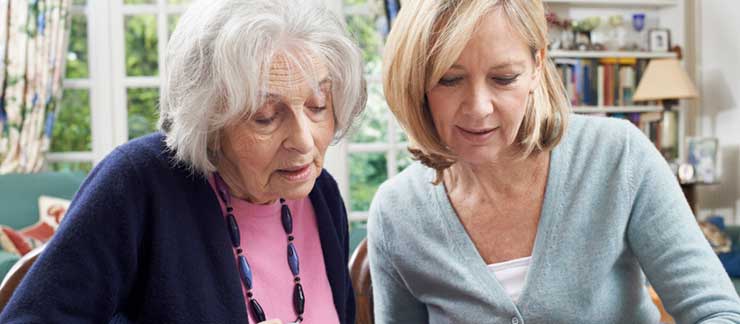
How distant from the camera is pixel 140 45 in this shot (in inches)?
213

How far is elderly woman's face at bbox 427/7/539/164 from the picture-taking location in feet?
4.11

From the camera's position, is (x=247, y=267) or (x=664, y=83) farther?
(x=664, y=83)

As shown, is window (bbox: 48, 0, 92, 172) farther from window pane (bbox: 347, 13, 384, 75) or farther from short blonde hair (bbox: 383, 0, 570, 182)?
short blonde hair (bbox: 383, 0, 570, 182)

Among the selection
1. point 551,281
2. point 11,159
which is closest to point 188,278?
point 551,281

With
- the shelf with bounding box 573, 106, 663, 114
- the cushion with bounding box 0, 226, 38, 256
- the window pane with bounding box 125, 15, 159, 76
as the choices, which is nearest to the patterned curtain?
the window pane with bounding box 125, 15, 159, 76

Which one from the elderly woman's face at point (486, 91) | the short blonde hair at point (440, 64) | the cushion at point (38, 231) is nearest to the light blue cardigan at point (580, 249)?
the short blonde hair at point (440, 64)

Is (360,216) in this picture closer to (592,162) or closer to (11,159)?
(11,159)

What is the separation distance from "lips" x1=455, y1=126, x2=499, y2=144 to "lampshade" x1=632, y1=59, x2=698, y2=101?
448 cm

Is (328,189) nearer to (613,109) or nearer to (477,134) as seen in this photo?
(477,134)

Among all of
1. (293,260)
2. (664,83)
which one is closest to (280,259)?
(293,260)

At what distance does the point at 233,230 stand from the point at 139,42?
4.39 metres

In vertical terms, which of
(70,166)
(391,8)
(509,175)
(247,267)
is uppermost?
(391,8)

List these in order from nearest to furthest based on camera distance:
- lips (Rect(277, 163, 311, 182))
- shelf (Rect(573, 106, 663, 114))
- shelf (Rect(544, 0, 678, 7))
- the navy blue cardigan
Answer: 1. the navy blue cardigan
2. lips (Rect(277, 163, 311, 182))
3. shelf (Rect(573, 106, 663, 114))
4. shelf (Rect(544, 0, 678, 7))

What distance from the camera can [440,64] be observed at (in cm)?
125
